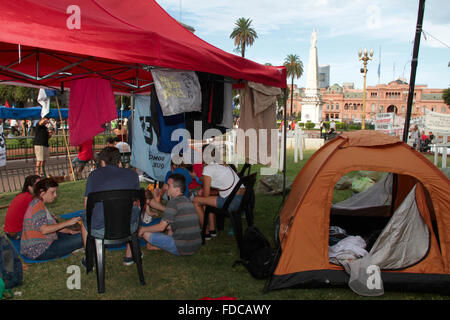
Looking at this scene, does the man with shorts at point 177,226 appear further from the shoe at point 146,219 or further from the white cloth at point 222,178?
the shoe at point 146,219

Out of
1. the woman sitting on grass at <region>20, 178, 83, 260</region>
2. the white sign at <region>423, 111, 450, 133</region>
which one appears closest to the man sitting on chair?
the woman sitting on grass at <region>20, 178, 83, 260</region>

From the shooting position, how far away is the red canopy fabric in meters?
2.75

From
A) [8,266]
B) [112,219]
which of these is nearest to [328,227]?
[112,219]

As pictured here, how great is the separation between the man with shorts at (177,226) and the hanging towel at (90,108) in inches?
53.6

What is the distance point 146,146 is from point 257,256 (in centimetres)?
336

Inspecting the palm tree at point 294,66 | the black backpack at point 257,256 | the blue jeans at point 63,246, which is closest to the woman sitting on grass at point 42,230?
Result: the blue jeans at point 63,246

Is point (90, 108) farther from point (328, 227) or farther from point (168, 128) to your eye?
point (328, 227)

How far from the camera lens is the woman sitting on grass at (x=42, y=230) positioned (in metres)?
3.64

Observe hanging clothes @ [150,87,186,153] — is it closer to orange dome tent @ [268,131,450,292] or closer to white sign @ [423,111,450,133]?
orange dome tent @ [268,131,450,292]

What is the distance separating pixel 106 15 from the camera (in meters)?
3.55

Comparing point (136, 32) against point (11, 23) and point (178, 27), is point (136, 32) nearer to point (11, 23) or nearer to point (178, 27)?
point (11, 23)

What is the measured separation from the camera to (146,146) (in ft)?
20.2

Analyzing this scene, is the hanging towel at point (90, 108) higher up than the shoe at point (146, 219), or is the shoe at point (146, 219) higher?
the hanging towel at point (90, 108)

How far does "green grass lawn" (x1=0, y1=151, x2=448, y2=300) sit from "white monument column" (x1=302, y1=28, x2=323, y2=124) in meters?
33.4
